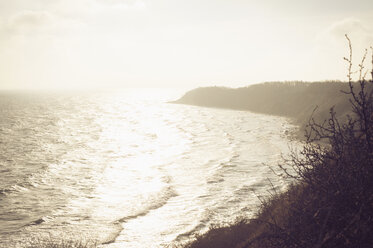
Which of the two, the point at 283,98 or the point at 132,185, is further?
the point at 283,98

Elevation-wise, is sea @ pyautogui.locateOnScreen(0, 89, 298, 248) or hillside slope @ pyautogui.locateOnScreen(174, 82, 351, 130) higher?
hillside slope @ pyautogui.locateOnScreen(174, 82, 351, 130)

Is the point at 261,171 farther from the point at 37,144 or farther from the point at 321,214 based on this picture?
the point at 37,144

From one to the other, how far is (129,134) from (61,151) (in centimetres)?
1226

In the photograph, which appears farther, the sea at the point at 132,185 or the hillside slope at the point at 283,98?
the hillside slope at the point at 283,98

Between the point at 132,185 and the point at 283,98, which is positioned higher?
the point at 283,98

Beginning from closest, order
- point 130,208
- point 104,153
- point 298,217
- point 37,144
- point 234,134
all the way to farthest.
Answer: point 298,217, point 130,208, point 104,153, point 37,144, point 234,134

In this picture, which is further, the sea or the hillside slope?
the hillside slope

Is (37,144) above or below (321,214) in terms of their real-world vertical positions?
below

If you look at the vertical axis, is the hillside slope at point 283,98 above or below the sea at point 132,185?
above

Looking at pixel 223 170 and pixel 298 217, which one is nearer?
pixel 298 217

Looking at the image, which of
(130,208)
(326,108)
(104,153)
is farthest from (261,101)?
(130,208)

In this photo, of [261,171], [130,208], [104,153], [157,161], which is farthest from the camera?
[104,153]

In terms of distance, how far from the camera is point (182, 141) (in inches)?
1232

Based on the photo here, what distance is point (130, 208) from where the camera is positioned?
46.5 ft
